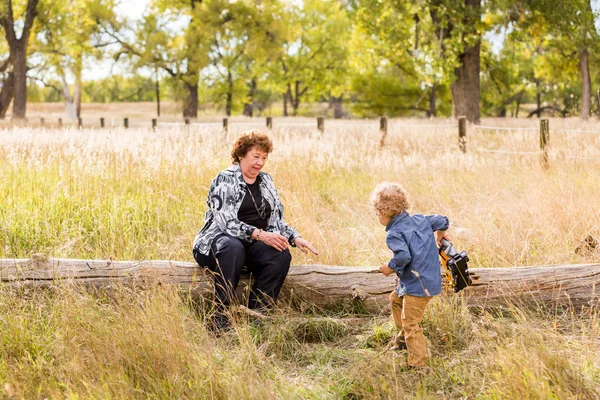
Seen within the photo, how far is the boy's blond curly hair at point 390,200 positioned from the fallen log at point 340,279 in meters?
0.98

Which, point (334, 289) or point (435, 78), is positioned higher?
point (435, 78)

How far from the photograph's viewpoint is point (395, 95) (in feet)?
133

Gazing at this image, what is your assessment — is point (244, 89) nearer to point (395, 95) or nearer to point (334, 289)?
point (395, 95)

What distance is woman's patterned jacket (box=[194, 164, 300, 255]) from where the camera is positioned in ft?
14.8

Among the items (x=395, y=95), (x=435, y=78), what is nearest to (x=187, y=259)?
(x=435, y=78)

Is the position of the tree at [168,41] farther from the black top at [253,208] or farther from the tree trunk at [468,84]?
the black top at [253,208]

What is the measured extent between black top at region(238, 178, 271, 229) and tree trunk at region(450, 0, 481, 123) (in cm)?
1639

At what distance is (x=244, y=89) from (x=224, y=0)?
10043mm

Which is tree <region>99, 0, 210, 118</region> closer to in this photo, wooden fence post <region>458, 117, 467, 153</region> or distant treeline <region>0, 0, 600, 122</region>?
distant treeline <region>0, 0, 600, 122</region>

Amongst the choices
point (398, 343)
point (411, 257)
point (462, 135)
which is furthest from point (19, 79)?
point (411, 257)

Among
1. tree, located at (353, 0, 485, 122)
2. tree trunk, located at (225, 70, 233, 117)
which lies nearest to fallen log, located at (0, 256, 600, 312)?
tree, located at (353, 0, 485, 122)

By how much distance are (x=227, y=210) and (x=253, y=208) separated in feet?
0.70

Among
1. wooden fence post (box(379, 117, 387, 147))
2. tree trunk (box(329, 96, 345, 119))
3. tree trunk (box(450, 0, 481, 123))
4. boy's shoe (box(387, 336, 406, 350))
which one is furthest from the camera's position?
tree trunk (box(329, 96, 345, 119))

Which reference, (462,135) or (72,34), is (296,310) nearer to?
(462,135)
